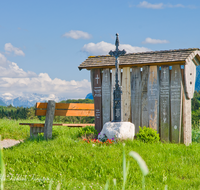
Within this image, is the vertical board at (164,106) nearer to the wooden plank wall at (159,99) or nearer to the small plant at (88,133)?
the wooden plank wall at (159,99)

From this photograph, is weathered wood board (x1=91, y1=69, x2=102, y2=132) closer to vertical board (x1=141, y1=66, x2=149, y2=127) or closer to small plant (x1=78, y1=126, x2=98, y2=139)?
small plant (x1=78, y1=126, x2=98, y2=139)

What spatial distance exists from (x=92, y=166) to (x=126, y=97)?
3443mm

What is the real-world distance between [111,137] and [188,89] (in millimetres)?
2953

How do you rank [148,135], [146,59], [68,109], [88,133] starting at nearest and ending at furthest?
[148,135]
[88,133]
[146,59]
[68,109]

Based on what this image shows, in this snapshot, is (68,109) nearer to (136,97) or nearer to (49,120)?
(49,120)

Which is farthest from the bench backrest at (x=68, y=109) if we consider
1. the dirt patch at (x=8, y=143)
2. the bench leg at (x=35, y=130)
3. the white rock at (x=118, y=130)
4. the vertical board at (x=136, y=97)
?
the dirt patch at (x=8, y=143)

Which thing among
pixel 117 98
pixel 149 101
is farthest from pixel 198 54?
pixel 117 98

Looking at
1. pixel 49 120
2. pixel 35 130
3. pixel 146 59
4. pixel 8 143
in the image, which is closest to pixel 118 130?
pixel 49 120

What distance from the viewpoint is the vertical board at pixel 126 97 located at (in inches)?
309

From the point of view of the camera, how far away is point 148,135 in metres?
7.10

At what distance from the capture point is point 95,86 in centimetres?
832

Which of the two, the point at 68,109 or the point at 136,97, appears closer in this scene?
the point at 136,97

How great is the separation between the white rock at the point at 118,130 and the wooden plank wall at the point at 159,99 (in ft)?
2.38

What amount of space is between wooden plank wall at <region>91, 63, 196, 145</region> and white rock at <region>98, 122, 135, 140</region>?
725mm
